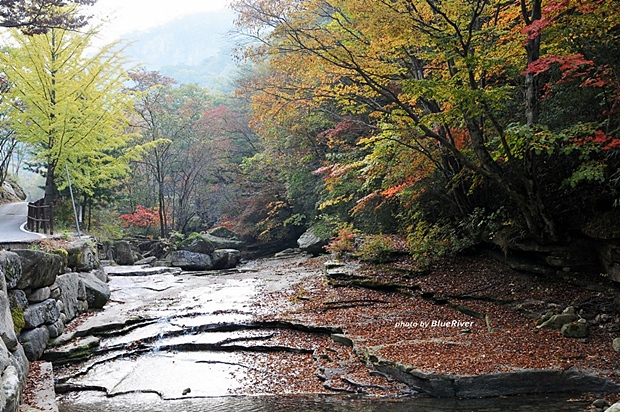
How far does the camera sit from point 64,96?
51.8 feet

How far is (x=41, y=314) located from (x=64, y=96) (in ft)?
34.0

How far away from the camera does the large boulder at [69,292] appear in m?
9.49

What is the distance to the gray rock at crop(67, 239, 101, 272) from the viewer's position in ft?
36.0

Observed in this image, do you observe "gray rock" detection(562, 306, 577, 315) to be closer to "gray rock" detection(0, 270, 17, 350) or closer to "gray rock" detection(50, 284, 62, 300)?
"gray rock" detection(0, 270, 17, 350)

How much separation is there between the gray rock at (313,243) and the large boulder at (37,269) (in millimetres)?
10886

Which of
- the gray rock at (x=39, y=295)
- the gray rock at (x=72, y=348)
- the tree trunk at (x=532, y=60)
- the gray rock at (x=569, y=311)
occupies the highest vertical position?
the tree trunk at (x=532, y=60)

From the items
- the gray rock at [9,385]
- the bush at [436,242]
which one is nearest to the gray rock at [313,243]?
the bush at [436,242]

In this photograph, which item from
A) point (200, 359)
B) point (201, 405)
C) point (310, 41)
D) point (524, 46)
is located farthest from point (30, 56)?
point (524, 46)

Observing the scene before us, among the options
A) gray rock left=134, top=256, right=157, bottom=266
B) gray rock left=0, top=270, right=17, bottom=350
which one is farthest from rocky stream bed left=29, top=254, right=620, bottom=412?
gray rock left=134, top=256, right=157, bottom=266

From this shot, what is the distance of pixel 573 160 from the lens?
797cm

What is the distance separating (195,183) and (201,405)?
2303 centimetres

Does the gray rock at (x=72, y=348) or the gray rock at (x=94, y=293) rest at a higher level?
the gray rock at (x=94, y=293)

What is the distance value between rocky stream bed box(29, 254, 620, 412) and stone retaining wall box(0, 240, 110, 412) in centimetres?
37

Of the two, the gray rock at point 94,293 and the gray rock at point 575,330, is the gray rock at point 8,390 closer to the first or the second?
the gray rock at point 94,293
